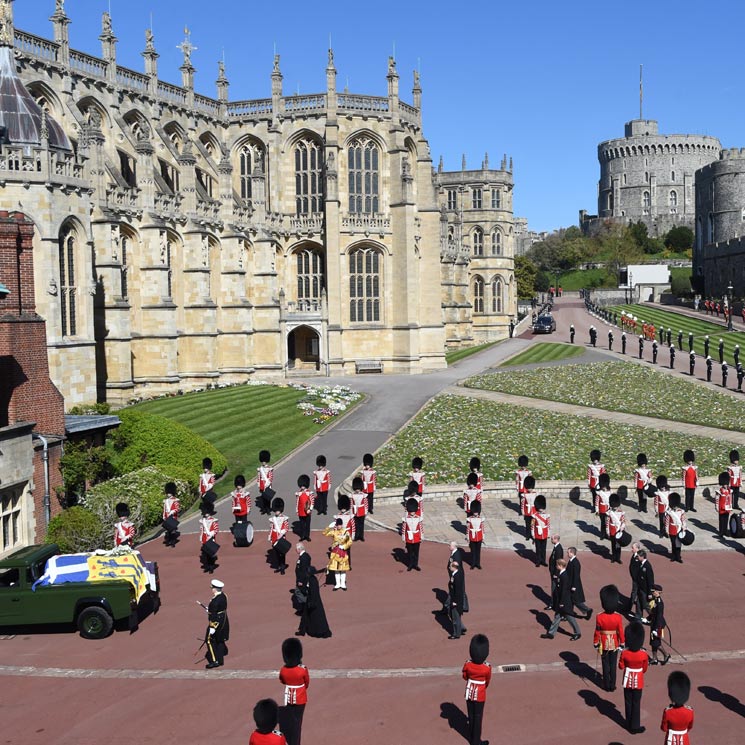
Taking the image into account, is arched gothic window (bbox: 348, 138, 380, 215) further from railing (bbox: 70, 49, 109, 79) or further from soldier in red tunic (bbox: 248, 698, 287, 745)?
soldier in red tunic (bbox: 248, 698, 287, 745)

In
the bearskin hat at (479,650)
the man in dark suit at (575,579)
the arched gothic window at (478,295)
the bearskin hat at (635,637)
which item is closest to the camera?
the bearskin hat at (479,650)

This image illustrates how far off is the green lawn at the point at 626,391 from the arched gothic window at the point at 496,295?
3054cm

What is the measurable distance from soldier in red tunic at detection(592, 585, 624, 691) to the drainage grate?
1281 mm

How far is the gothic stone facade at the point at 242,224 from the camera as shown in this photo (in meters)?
41.2

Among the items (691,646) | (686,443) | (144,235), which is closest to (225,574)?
(691,646)

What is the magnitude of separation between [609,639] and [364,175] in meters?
45.2

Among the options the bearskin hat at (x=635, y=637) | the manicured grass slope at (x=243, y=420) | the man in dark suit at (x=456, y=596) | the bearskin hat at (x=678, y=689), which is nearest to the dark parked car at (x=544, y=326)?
the manicured grass slope at (x=243, y=420)

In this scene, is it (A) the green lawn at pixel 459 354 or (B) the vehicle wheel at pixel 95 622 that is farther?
(A) the green lawn at pixel 459 354

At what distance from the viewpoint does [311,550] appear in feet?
65.4

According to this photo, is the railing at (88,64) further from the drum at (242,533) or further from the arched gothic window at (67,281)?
the drum at (242,533)

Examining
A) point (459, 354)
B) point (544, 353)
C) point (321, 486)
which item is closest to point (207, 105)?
point (459, 354)

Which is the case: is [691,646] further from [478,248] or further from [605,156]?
[605,156]

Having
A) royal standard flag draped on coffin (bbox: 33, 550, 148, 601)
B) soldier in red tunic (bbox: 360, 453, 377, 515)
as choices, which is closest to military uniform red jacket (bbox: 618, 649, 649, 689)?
royal standard flag draped on coffin (bbox: 33, 550, 148, 601)

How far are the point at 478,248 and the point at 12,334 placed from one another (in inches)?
2547
